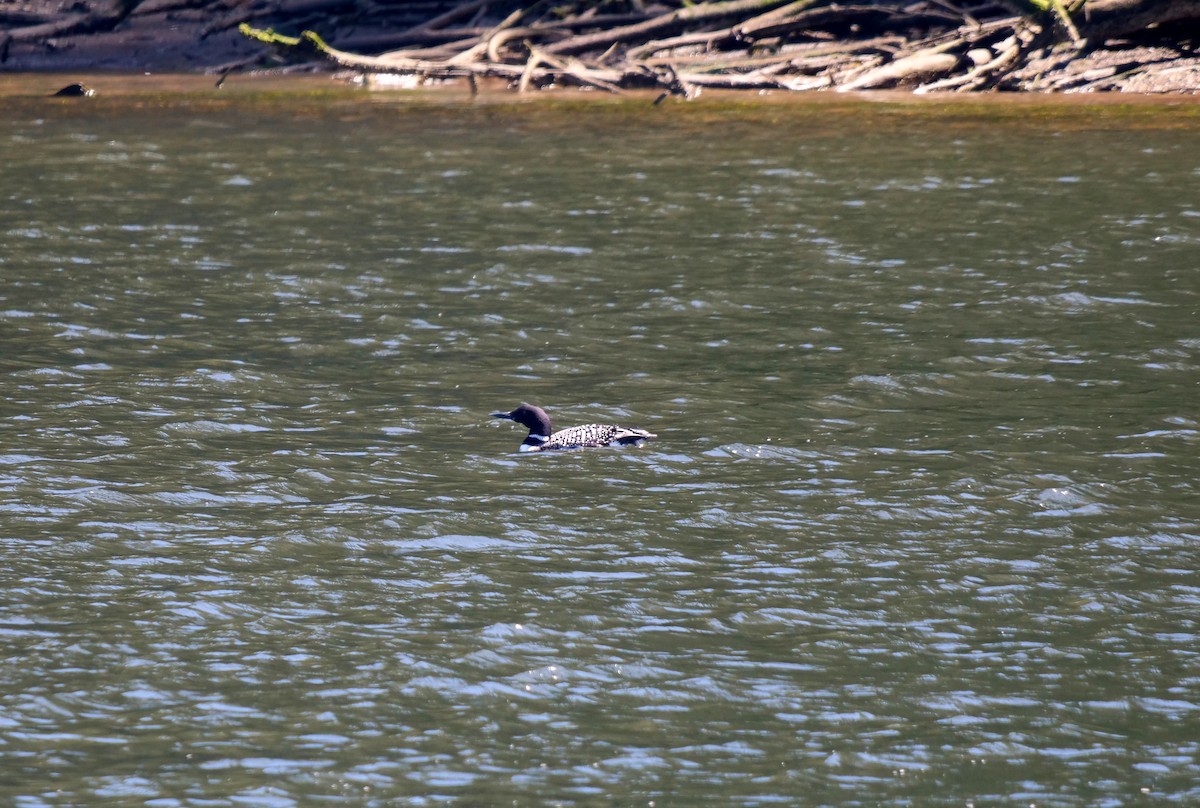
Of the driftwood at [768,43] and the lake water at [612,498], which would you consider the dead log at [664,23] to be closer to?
the driftwood at [768,43]

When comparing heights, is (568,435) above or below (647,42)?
below

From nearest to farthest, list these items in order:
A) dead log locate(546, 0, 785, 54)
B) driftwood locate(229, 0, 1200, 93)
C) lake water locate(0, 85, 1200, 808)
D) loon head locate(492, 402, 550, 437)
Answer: lake water locate(0, 85, 1200, 808) → loon head locate(492, 402, 550, 437) → driftwood locate(229, 0, 1200, 93) → dead log locate(546, 0, 785, 54)

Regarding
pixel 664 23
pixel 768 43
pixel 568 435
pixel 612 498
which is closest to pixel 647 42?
pixel 664 23

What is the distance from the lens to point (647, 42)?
3850cm

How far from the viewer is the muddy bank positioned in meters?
33.3

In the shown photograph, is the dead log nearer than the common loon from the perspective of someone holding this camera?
No

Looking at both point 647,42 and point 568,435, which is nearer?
point 568,435

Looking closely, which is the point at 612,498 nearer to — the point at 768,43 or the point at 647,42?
the point at 768,43

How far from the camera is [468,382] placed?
642 inches

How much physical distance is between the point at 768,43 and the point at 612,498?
2634 centimetres

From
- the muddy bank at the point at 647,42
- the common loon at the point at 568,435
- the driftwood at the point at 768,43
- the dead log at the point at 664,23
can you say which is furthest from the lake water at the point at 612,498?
the dead log at the point at 664,23

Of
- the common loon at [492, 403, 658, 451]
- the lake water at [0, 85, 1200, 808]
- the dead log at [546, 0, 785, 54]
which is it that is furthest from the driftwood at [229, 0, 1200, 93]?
the common loon at [492, 403, 658, 451]

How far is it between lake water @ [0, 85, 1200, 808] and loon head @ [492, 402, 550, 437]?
10.4 inches

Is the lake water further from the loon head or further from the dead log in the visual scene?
the dead log
